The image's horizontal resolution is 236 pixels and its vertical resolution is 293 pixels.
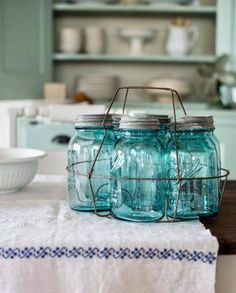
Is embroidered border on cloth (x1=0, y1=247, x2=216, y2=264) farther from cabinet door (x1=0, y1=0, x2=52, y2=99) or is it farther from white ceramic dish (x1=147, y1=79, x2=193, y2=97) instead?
white ceramic dish (x1=147, y1=79, x2=193, y2=97)

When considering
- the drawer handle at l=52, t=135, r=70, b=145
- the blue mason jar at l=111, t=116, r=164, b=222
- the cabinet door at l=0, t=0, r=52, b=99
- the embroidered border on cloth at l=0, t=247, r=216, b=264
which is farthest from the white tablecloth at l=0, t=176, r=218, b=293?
the cabinet door at l=0, t=0, r=52, b=99

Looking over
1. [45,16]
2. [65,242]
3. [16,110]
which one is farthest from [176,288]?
[45,16]

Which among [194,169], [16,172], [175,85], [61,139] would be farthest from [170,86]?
[194,169]

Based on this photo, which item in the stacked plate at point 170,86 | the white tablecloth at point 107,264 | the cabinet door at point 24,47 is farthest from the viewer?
the stacked plate at point 170,86

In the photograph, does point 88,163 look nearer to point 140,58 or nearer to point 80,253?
point 80,253

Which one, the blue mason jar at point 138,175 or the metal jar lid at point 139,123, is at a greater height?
the metal jar lid at point 139,123

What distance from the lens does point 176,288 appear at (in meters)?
0.79

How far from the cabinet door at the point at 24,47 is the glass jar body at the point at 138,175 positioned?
79.5 inches

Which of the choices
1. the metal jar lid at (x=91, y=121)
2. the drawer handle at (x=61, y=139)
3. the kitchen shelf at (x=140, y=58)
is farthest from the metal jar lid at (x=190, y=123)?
the kitchen shelf at (x=140, y=58)

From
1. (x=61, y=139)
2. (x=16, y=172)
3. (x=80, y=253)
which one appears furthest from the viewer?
(x=61, y=139)

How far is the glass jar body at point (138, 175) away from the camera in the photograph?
904mm

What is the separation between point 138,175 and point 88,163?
0.55 feet

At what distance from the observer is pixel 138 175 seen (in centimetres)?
92

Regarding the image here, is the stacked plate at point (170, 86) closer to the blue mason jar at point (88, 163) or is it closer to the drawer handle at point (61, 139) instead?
the drawer handle at point (61, 139)
